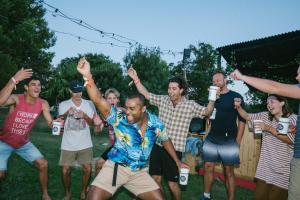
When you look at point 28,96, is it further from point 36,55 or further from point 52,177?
point 36,55

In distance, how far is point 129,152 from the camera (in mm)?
4246

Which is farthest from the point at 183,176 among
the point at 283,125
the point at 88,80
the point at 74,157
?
the point at 74,157

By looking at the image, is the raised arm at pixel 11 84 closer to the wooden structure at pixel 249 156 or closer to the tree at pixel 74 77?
the wooden structure at pixel 249 156

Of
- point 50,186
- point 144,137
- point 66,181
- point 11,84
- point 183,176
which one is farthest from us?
point 50,186

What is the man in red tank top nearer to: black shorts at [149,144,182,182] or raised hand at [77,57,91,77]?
black shorts at [149,144,182,182]

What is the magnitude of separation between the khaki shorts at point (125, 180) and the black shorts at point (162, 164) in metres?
1.31

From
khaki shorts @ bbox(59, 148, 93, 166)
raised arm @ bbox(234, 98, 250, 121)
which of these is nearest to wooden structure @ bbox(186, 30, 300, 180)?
raised arm @ bbox(234, 98, 250, 121)

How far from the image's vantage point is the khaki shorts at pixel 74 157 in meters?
6.33

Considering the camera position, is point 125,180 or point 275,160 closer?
point 125,180

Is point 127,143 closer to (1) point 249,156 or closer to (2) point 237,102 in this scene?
(2) point 237,102

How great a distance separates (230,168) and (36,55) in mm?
33171

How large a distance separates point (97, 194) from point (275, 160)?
9.12 ft

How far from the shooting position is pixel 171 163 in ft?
18.9

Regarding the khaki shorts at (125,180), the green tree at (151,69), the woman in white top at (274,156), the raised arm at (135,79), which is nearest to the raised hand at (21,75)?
the raised arm at (135,79)
